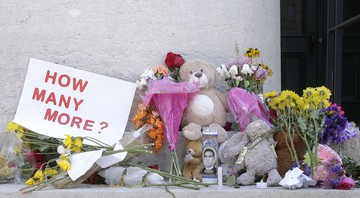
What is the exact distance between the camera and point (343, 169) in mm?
2336

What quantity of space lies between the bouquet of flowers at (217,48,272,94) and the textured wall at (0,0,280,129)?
0.16 m

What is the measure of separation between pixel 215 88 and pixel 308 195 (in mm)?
807

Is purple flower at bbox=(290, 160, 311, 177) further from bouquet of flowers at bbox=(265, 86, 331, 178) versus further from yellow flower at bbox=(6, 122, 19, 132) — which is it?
yellow flower at bbox=(6, 122, 19, 132)

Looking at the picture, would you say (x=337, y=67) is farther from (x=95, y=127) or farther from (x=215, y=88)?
(x=95, y=127)

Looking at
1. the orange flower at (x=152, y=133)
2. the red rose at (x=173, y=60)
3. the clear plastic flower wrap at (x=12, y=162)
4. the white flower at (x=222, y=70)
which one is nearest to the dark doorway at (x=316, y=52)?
the white flower at (x=222, y=70)

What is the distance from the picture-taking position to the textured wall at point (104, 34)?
8.59 ft

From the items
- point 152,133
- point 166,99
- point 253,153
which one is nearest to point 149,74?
point 166,99

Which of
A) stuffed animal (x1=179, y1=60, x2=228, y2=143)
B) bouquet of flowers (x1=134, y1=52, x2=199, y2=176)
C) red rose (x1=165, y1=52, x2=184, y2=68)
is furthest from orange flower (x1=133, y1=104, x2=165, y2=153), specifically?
red rose (x1=165, y1=52, x2=184, y2=68)

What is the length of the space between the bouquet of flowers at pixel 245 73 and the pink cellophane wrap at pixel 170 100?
0.21 metres

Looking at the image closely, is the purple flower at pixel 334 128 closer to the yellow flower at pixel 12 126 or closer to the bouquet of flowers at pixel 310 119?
the bouquet of flowers at pixel 310 119

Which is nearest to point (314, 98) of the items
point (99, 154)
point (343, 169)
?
point (343, 169)

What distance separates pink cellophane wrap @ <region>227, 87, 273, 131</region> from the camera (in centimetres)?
251

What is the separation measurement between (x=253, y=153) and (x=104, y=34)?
973mm

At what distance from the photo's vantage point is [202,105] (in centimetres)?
251
